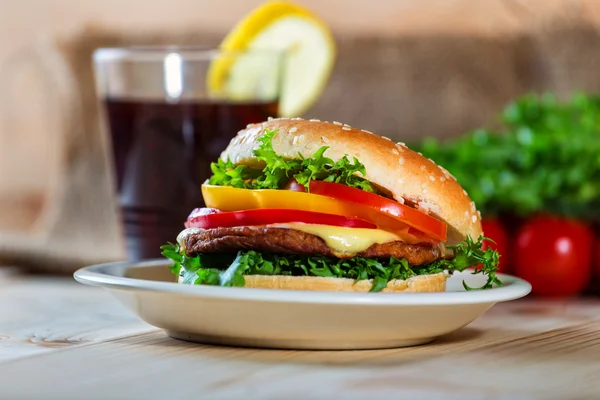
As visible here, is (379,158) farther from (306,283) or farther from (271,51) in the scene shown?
(271,51)

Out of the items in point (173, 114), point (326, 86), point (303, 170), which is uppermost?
point (326, 86)

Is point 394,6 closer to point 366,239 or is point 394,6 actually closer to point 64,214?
point 64,214

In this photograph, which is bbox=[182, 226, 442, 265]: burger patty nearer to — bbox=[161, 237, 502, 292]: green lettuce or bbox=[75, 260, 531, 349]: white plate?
bbox=[161, 237, 502, 292]: green lettuce

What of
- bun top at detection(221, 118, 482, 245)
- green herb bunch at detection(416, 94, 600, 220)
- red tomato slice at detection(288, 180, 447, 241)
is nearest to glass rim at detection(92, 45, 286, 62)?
green herb bunch at detection(416, 94, 600, 220)

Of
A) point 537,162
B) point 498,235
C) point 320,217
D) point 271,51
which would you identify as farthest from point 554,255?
point 320,217

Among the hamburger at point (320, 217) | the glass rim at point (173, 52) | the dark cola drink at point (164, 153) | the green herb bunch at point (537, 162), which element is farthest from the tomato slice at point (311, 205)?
the green herb bunch at point (537, 162)
